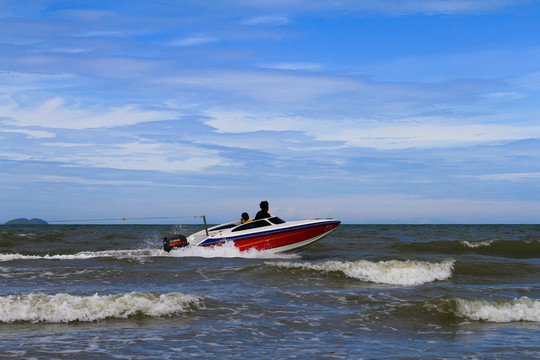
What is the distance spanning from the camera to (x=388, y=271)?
55.7ft

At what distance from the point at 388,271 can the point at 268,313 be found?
23.3ft

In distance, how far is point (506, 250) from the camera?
32.1m

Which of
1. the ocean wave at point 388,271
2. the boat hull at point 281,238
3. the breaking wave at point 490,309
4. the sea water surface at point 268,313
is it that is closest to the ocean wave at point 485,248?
the boat hull at point 281,238

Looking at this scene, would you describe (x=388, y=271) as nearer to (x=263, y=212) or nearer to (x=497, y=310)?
(x=497, y=310)

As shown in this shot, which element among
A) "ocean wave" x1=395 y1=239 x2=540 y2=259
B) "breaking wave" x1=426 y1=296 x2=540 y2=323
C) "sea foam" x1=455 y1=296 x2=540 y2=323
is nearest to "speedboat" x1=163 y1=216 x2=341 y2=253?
"ocean wave" x1=395 y1=239 x2=540 y2=259

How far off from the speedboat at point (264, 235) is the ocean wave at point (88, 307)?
36.1ft

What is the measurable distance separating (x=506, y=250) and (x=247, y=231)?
1753 cm

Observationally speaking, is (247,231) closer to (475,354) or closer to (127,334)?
(127,334)

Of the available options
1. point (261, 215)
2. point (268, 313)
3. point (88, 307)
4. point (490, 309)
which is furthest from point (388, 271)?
point (88, 307)

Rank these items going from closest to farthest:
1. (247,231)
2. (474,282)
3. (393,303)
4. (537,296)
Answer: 1. (393,303)
2. (537,296)
3. (474,282)
4. (247,231)

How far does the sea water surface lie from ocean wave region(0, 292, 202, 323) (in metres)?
0.02

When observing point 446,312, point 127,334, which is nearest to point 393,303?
point 446,312

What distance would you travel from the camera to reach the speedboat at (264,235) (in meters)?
22.7

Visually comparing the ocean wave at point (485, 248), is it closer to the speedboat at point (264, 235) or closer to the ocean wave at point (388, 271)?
the speedboat at point (264, 235)
